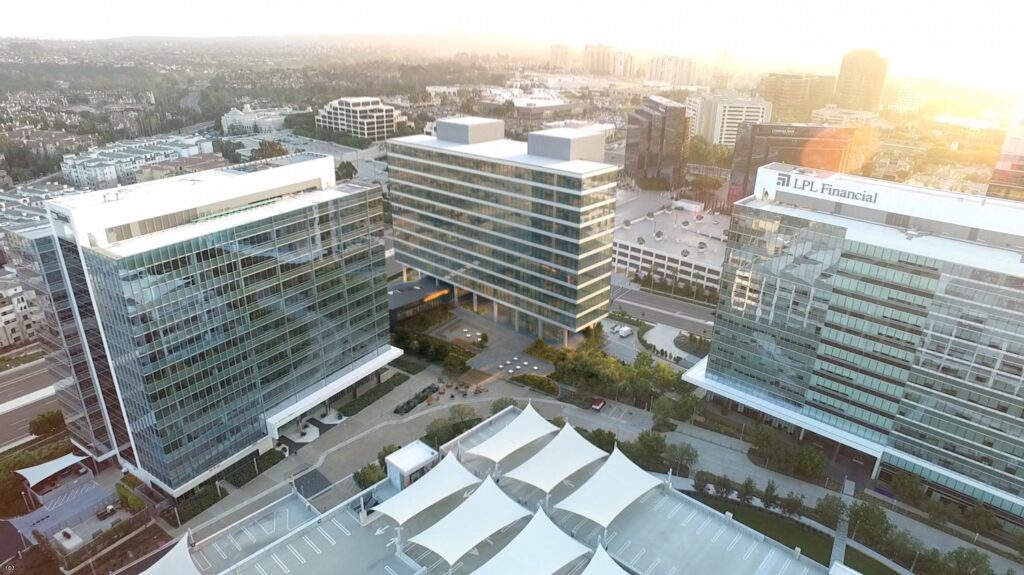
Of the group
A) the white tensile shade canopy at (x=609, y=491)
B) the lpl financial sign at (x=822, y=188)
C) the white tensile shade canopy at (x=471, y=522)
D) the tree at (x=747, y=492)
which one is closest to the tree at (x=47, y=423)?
the white tensile shade canopy at (x=471, y=522)

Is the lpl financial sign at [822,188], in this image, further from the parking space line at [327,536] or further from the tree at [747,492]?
the parking space line at [327,536]

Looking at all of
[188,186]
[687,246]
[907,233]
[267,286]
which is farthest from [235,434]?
[687,246]

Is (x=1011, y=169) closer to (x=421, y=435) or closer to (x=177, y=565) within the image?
(x=421, y=435)

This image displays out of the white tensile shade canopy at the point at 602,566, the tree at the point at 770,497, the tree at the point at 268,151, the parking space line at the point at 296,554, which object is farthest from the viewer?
the tree at the point at 268,151

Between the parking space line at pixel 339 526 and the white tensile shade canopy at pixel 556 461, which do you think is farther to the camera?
the white tensile shade canopy at pixel 556 461

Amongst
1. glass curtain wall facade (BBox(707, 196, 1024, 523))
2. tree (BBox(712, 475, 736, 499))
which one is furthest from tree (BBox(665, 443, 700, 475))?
glass curtain wall facade (BBox(707, 196, 1024, 523))

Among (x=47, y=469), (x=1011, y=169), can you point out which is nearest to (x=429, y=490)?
(x=47, y=469)

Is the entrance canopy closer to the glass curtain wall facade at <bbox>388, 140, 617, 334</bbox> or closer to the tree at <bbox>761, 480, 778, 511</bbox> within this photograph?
the glass curtain wall facade at <bbox>388, 140, 617, 334</bbox>

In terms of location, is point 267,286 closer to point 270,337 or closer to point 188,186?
point 270,337
